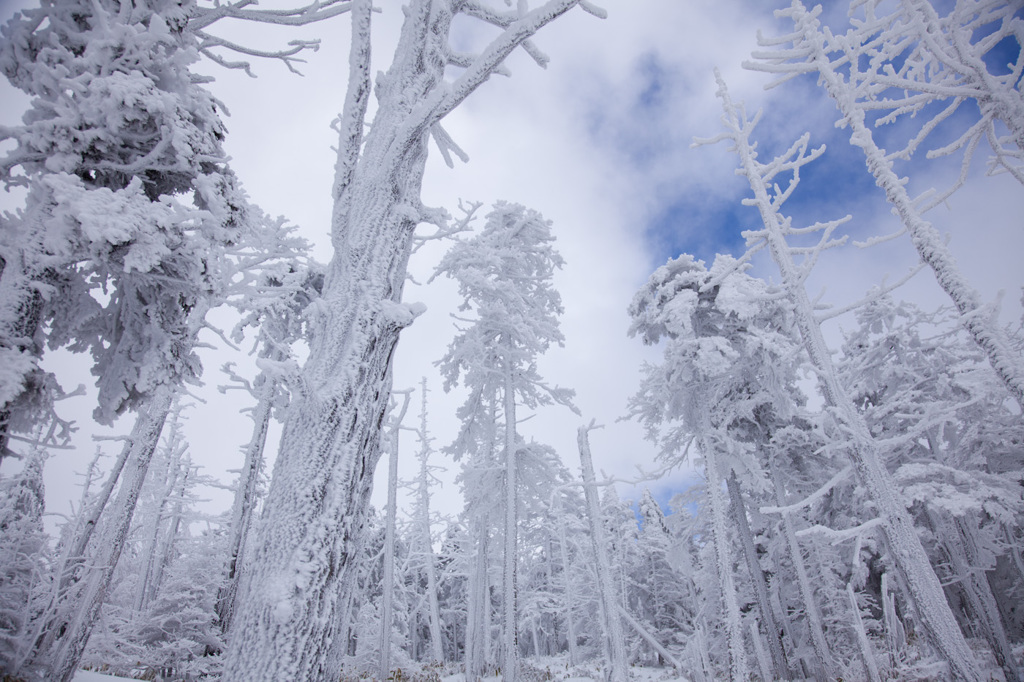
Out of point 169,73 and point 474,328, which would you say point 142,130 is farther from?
point 474,328

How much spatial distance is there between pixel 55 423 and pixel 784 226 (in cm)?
1263

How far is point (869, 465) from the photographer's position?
7383 mm

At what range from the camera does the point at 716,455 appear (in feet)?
42.0

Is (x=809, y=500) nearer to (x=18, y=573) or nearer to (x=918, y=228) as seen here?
(x=918, y=228)

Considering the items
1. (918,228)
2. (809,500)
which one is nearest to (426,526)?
(809,500)

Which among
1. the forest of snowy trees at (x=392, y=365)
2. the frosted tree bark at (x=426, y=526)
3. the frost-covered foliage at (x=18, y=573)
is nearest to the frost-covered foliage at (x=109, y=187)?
the forest of snowy trees at (x=392, y=365)

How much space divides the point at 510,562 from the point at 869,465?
8073 mm

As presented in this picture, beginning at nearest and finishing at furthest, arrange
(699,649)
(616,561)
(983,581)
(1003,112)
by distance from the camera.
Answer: (1003,112) < (699,649) < (983,581) < (616,561)

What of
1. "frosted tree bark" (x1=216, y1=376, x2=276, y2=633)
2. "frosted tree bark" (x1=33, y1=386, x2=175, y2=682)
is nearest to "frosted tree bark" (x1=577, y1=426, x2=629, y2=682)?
"frosted tree bark" (x1=216, y1=376, x2=276, y2=633)

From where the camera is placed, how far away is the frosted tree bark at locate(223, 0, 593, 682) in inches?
85.1

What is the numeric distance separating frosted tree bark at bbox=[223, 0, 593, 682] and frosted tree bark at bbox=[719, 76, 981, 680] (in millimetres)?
8417

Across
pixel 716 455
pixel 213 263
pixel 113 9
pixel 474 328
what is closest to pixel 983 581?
pixel 716 455

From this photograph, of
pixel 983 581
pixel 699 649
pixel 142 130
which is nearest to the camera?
pixel 142 130

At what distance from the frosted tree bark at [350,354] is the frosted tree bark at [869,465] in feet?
27.6
